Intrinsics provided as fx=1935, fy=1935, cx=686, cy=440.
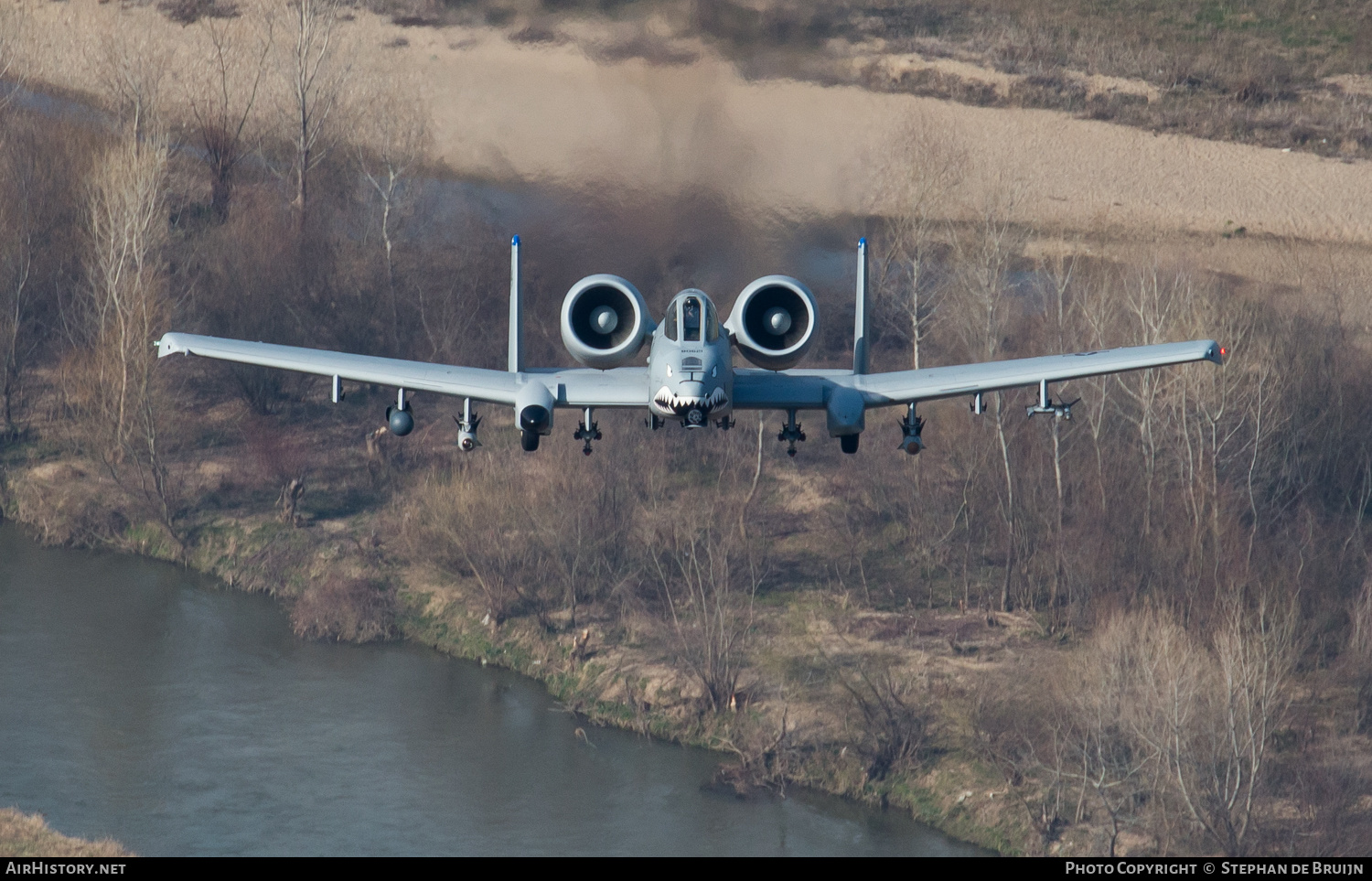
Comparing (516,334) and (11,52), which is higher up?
(11,52)

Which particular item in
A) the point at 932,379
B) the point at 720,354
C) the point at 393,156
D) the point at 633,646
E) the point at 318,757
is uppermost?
the point at 393,156

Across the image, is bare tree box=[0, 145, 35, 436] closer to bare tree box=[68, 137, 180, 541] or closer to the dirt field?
bare tree box=[68, 137, 180, 541]

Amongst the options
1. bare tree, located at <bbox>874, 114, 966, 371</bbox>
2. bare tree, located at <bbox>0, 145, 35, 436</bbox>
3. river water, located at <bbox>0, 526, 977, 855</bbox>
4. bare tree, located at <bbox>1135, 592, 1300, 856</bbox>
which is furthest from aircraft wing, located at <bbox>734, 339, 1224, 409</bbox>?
bare tree, located at <bbox>0, 145, 35, 436</bbox>

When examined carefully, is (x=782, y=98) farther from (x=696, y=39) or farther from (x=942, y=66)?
(x=942, y=66)

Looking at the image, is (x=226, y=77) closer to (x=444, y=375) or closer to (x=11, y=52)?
(x=11, y=52)

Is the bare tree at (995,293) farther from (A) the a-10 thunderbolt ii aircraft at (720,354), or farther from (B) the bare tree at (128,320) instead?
(B) the bare tree at (128,320)

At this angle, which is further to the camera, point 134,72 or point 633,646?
point 134,72

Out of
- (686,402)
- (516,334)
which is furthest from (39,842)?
(686,402)

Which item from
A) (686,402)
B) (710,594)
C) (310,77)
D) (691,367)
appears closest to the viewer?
(686,402)
